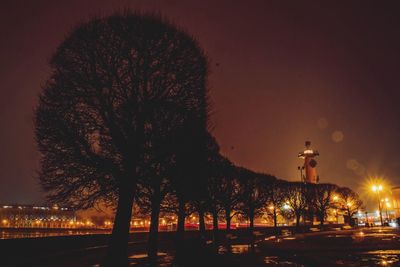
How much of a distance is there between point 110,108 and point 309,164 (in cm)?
12474

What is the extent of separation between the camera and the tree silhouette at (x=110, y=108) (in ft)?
60.8

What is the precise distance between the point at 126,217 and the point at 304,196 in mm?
69794

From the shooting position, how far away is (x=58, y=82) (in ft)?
64.1

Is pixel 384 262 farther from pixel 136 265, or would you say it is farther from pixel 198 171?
pixel 136 265

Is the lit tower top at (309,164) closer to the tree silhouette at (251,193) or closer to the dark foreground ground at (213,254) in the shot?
the tree silhouette at (251,193)

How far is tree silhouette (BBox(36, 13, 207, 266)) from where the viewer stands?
18.5 metres

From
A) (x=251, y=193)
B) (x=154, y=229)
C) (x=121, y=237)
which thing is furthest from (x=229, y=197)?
(x=121, y=237)

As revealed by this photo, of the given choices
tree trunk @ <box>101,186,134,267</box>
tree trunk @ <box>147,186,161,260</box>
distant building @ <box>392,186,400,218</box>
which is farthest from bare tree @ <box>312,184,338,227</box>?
distant building @ <box>392,186,400,218</box>

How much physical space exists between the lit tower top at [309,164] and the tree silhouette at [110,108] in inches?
4425

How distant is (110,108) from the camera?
19172 mm

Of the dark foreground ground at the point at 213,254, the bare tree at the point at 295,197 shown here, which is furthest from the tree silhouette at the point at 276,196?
the dark foreground ground at the point at 213,254

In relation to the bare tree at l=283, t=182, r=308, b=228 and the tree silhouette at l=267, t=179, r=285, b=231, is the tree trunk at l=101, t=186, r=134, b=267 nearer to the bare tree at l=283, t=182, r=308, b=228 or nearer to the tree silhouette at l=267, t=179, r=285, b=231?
the tree silhouette at l=267, t=179, r=285, b=231

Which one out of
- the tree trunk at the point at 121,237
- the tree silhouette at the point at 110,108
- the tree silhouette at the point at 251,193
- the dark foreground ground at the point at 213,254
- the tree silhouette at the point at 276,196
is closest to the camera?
the dark foreground ground at the point at 213,254

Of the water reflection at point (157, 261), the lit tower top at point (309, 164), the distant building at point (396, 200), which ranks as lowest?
the water reflection at point (157, 261)
